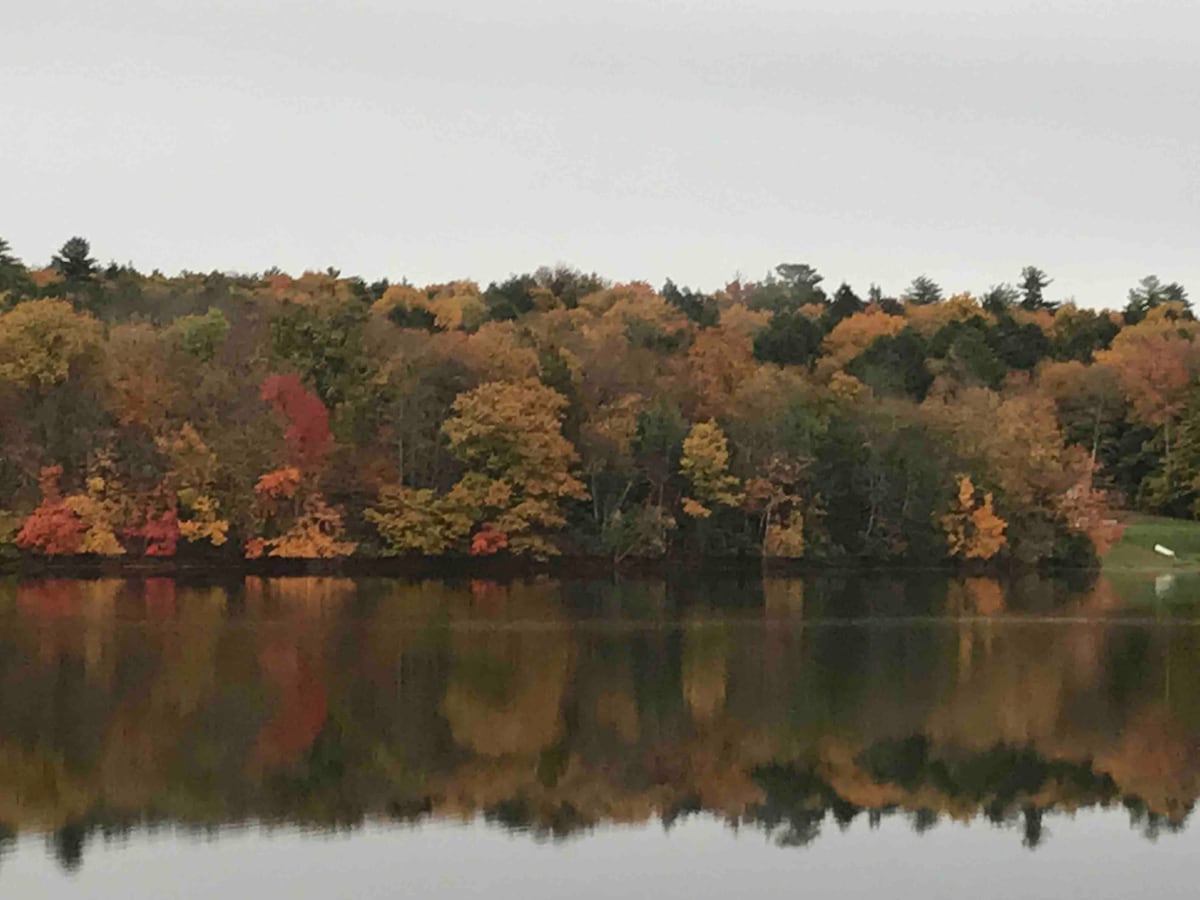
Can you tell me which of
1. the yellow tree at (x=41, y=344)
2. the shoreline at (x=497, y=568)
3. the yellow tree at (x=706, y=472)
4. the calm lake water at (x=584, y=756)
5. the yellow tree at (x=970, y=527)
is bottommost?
the calm lake water at (x=584, y=756)

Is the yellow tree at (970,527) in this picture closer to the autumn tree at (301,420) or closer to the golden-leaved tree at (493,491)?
Result: the golden-leaved tree at (493,491)

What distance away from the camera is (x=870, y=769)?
2134 centimetres

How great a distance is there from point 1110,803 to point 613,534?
3357 cm

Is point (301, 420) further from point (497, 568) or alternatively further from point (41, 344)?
point (41, 344)

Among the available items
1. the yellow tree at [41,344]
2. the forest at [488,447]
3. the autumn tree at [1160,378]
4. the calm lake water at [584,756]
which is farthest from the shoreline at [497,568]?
the calm lake water at [584,756]

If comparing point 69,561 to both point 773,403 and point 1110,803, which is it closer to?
point 773,403

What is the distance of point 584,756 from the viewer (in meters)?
21.6

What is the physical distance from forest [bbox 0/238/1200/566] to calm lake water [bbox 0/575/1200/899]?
14.1 meters

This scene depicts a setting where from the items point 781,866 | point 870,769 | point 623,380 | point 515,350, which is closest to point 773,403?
point 623,380

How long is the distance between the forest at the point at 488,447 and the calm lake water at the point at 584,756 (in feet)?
46.4

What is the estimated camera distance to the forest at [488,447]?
5031 cm

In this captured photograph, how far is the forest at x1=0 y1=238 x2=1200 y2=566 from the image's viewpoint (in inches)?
1981

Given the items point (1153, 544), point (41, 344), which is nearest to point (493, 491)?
point (41, 344)

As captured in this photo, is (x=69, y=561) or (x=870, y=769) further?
(x=69, y=561)
